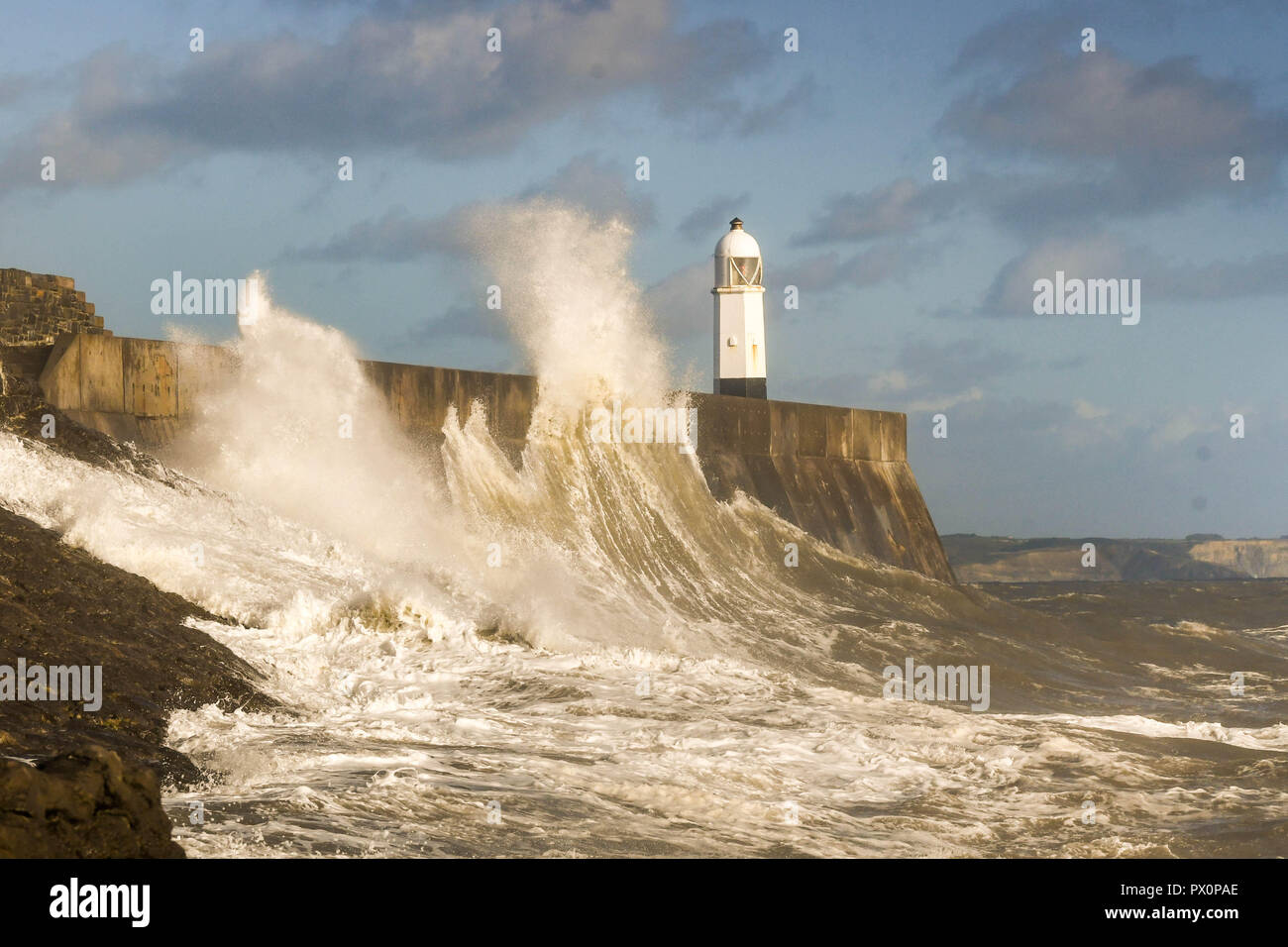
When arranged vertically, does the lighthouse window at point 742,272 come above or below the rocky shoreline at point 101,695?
above

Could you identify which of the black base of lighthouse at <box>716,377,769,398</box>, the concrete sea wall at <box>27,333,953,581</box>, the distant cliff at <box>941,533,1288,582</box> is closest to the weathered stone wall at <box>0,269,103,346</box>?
the concrete sea wall at <box>27,333,953,581</box>

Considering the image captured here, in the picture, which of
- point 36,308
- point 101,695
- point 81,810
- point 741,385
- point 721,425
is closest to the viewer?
point 81,810

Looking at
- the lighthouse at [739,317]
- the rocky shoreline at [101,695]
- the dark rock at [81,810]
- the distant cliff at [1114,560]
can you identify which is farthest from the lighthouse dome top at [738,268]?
the distant cliff at [1114,560]

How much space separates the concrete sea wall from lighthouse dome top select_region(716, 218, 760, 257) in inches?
130

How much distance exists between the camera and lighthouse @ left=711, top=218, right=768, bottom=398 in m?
20.2

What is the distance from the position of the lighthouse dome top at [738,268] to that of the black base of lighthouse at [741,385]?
4.60ft

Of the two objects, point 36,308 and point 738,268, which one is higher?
point 738,268

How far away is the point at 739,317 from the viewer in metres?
20.5

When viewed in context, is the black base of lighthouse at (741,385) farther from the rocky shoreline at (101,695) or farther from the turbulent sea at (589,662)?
the rocky shoreline at (101,695)

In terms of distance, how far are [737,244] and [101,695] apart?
1623 centimetres

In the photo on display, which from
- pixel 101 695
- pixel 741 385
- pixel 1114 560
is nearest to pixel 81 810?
pixel 101 695

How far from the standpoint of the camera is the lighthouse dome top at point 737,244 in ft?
68.4

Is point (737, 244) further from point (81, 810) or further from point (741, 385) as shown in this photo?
point (81, 810)

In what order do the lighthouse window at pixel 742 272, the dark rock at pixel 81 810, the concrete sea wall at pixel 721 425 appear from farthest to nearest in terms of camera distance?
the lighthouse window at pixel 742 272
the concrete sea wall at pixel 721 425
the dark rock at pixel 81 810
